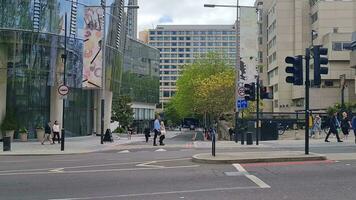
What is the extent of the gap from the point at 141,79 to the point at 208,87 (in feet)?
158

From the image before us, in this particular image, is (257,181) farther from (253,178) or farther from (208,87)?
(208,87)

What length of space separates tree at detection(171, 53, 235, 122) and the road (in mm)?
43448

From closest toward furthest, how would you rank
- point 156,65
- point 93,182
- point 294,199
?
point 294,199, point 93,182, point 156,65

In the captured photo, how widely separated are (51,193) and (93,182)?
6.65 feet

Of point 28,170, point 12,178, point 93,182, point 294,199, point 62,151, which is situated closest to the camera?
point 294,199

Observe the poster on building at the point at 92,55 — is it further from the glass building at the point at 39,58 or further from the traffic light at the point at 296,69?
the traffic light at the point at 296,69

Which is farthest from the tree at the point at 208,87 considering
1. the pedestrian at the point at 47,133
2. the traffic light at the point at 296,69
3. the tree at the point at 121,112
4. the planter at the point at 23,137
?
the traffic light at the point at 296,69

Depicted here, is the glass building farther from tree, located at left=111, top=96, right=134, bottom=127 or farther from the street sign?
tree, located at left=111, top=96, right=134, bottom=127

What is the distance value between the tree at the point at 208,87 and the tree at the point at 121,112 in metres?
7.75

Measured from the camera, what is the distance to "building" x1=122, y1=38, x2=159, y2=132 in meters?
99.8

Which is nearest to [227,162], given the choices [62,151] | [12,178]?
[12,178]

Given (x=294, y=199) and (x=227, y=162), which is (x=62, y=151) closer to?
(x=227, y=162)

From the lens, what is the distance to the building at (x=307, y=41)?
8100cm

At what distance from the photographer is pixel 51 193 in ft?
39.2
